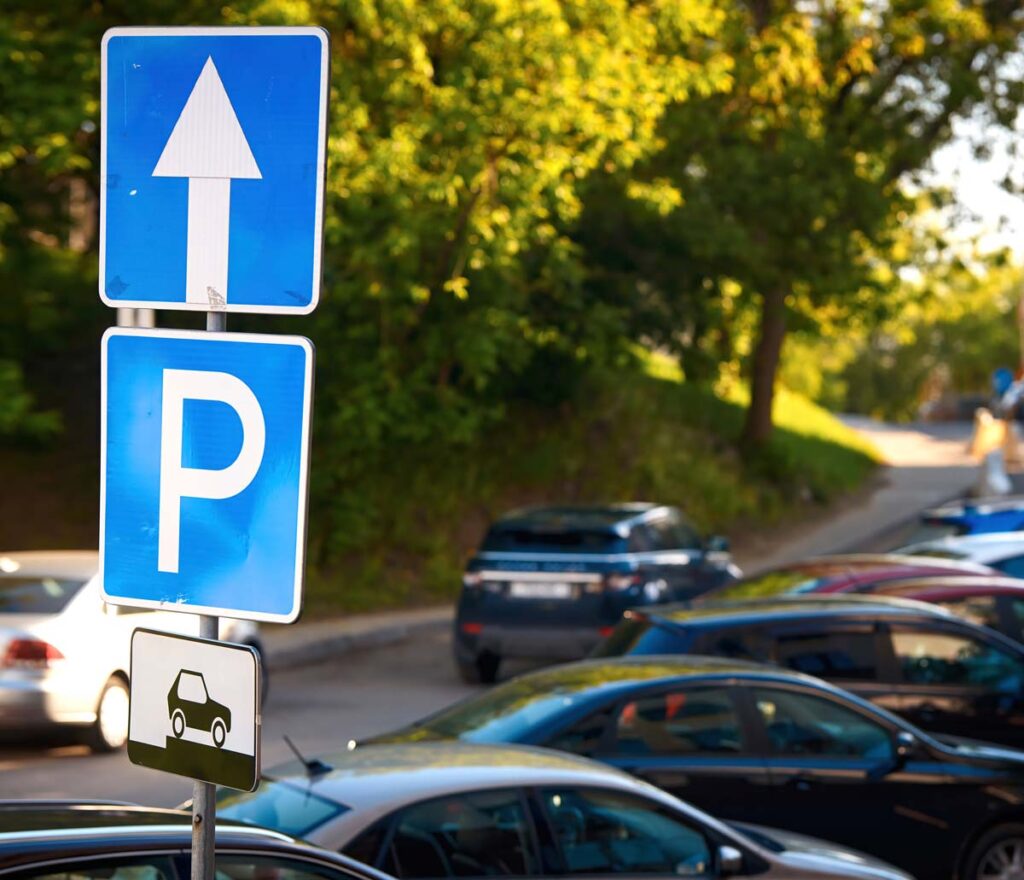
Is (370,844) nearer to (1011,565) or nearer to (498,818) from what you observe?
(498,818)

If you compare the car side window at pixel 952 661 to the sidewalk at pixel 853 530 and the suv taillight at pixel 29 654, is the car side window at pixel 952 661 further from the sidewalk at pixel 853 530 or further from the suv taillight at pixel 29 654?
the sidewalk at pixel 853 530

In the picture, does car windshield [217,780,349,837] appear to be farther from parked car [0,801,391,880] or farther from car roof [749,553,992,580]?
car roof [749,553,992,580]

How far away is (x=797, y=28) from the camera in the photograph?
81.3 ft

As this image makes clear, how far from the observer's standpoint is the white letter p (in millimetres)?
3305

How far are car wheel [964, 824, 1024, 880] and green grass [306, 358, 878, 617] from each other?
12.6 m

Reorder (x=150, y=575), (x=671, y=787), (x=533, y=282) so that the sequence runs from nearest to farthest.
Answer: (x=150, y=575) < (x=671, y=787) < (x=533, y=282)

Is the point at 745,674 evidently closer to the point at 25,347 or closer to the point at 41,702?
the point at 41,702

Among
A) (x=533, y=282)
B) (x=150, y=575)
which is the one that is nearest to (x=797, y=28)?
(x=533, y=282)

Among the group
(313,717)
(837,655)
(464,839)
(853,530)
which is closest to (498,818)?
(464,839)

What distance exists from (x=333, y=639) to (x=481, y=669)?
303 centimetres

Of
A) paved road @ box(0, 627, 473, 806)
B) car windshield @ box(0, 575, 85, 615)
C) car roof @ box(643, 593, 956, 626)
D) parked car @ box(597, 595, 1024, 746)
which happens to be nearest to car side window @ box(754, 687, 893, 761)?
parked car @ box(597, 595, 1024, 746)

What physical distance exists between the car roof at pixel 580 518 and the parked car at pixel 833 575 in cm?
255

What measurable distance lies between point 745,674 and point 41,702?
5613 mm

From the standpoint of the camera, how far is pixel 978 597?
1171 centimetres
